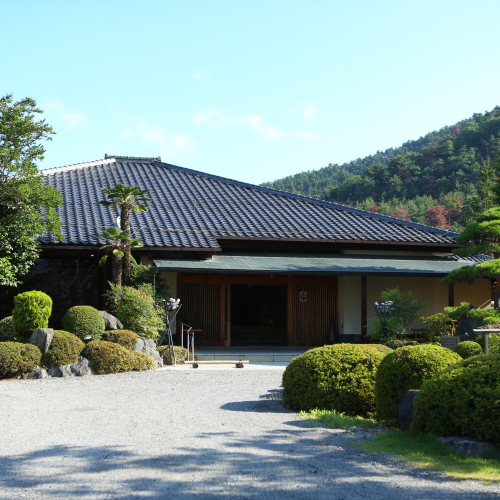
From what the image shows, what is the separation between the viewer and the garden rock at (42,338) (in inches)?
436

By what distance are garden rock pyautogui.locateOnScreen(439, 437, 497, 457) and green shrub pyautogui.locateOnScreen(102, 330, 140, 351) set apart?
815 centimetres

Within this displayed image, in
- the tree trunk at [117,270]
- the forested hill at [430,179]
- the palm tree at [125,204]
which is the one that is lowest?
the tree trunk at [117,270]

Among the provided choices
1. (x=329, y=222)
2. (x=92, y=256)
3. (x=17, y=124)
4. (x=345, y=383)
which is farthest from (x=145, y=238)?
(x=345, y=383)

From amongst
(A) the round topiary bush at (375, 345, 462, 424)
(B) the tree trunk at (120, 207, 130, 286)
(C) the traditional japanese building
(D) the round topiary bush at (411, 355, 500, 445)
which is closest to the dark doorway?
(C) the traditional japanese building

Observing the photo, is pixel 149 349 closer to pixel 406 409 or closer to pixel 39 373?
pixel 39 373

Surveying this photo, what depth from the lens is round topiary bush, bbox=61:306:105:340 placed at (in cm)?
1212

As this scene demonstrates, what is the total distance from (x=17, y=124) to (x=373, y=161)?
60.3 metres

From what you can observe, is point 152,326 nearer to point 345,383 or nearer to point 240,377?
point 240,377

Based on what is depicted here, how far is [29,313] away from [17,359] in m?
1.23

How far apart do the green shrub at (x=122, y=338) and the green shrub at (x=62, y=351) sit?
0.96 m

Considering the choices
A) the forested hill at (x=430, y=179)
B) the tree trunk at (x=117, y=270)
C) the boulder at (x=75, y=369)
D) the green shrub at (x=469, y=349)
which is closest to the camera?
the boulder at (x=75, y=369)

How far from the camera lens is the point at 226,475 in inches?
184

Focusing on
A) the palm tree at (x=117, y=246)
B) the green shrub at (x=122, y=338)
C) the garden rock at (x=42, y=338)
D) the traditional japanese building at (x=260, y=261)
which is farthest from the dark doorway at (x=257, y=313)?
the garden rock at (x=42, y=338)

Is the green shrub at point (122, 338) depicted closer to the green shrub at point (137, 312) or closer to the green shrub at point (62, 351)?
the green shrub at point (62, 351)
